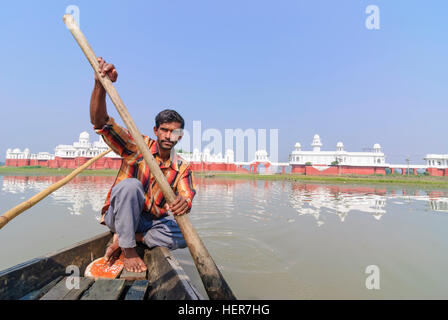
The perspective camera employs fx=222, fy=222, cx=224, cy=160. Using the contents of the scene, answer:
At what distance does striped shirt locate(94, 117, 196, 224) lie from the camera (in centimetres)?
169

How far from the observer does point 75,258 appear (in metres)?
1.73

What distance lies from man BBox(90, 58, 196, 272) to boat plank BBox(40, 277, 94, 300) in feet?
1.02

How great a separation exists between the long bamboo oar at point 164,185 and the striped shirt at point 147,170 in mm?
234

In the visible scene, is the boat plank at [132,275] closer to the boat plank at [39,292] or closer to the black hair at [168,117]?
the boat plank at [39,292]

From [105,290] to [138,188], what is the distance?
66 centimetres

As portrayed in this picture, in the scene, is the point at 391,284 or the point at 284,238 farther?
the point at 284,238

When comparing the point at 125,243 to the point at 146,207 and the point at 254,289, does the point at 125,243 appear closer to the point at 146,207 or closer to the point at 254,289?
the point at 146,207

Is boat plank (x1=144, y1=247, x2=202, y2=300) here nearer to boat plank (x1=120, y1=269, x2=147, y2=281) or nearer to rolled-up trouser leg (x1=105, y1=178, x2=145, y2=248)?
boat plank (x1=120, y1=269, x2=147, y2=281)

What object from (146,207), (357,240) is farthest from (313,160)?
(146,207)

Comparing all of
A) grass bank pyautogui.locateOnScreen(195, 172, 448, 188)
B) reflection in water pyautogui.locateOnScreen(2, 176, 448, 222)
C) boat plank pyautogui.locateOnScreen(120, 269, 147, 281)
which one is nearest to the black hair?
boat plank pyautogui.locateOnScreen(120, 269, 147, 281)

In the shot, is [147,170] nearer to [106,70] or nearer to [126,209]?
[126,209]

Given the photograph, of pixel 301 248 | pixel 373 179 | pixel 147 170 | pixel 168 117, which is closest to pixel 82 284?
pixel 147 170
